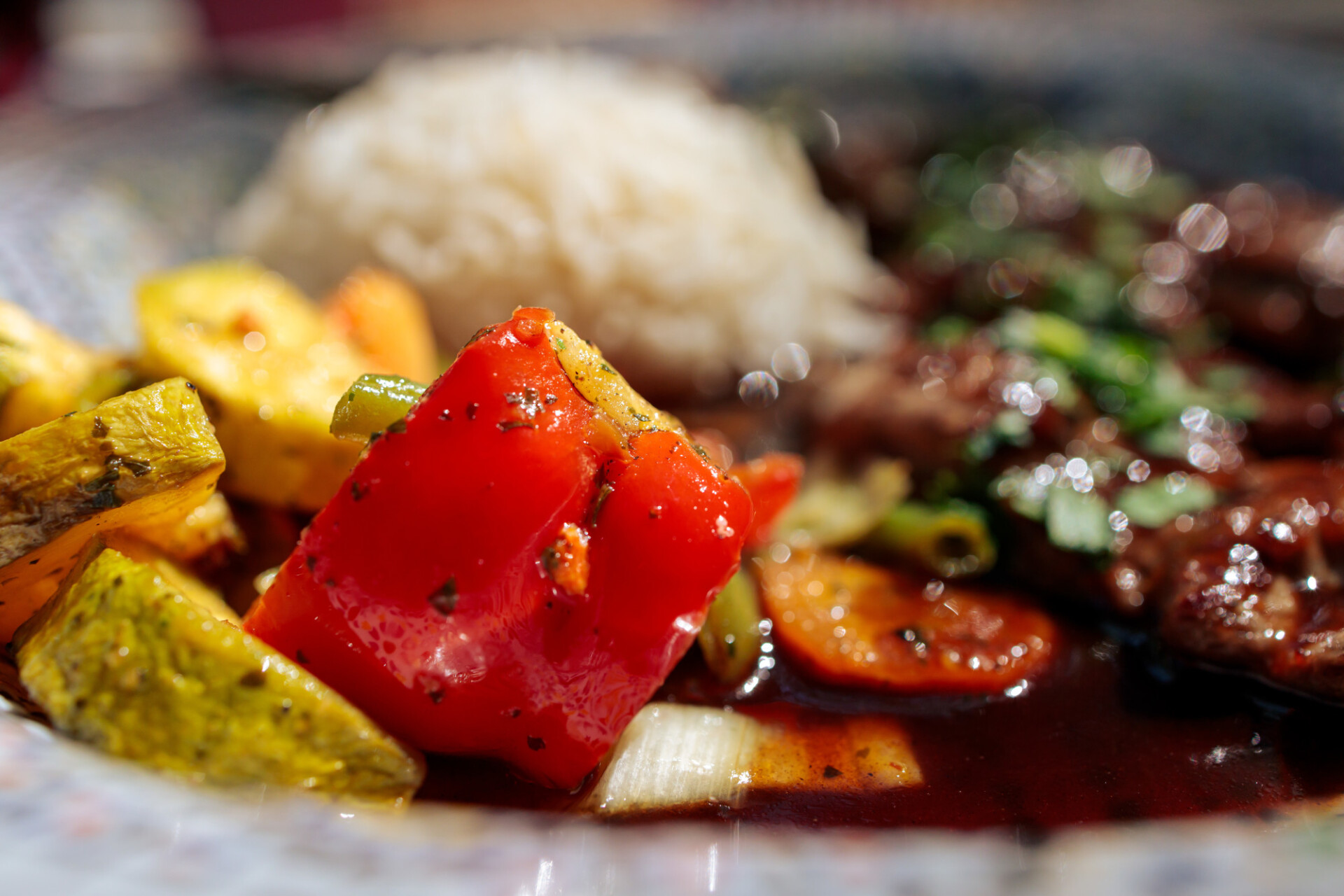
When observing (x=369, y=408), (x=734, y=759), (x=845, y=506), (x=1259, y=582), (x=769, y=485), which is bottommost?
(x=845, y=506)

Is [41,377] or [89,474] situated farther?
[41,377]

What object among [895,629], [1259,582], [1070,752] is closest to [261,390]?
[895,629]

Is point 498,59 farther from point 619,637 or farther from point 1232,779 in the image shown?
point 1232,779

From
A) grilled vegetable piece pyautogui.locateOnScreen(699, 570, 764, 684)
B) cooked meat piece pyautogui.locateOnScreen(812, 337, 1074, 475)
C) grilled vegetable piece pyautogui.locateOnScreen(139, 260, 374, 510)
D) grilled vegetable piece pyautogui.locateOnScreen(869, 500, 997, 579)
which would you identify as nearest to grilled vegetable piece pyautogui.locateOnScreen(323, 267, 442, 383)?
grilled vegetable piece pyautogui.locateOnScreen(139, 260, 374, 510)

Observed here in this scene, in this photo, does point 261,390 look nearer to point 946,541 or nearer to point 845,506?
point 845,506

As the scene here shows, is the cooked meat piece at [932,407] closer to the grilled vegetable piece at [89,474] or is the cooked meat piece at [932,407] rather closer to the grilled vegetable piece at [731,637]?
the grilled vegetable piece at [731,637]

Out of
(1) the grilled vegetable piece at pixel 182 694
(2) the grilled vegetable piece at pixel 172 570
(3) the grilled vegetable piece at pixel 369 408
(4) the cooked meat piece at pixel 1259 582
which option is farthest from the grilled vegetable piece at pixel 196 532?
(4) the cooked meat piece at pixel 1259 582
